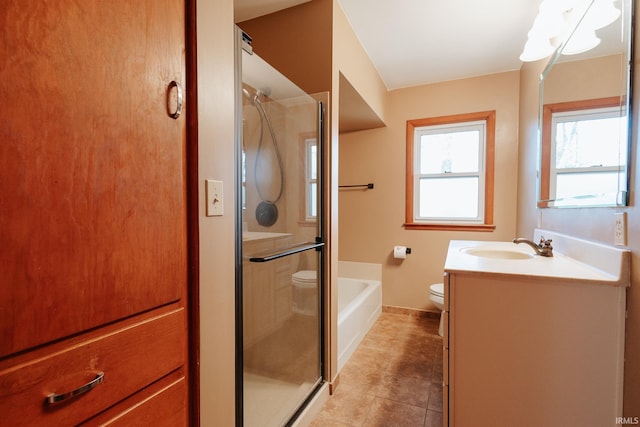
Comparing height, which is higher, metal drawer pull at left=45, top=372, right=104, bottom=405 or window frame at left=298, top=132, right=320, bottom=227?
window frame at left=298, top=132, right=320, bottom=227

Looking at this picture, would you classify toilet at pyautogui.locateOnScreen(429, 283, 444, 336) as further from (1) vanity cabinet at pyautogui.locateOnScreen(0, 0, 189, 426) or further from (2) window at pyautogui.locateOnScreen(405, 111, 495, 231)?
(1) vanity cabinet at pyautogui.locateOnScreen(0, 0, 189, 426)

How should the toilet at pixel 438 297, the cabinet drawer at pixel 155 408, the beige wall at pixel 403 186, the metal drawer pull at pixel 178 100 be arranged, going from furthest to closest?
the beige wall at pixel 403 186 < the toilet at pixel 438 297 < the metal drawer pull at pixel 178 100 < the cabinet drawer at pixel 155 408

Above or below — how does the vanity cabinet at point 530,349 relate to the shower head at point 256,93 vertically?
below

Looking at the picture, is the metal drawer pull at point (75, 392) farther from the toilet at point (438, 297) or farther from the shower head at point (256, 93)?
the toilet at point (438, 297)

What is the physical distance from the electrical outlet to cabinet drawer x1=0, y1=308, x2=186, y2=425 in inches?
62.0

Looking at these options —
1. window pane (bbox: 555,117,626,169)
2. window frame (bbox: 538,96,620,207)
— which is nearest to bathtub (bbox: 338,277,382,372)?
window frame (bbox: 538,96,620,207)

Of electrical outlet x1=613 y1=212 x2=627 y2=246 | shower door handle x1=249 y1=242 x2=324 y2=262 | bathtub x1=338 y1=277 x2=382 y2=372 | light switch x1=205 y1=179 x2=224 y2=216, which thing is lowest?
bathtub x1=338 y1=277 x2=382 y2=372

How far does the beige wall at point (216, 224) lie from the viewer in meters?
0.86

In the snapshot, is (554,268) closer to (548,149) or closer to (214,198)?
(548,149)

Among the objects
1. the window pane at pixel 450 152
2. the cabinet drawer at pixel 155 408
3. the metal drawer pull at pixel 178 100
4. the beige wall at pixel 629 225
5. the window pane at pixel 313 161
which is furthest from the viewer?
the window pane at pixel 450 152

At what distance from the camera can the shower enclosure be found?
3.92 ft

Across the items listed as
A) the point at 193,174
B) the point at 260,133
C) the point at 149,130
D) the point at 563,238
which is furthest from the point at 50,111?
the point at 563,238

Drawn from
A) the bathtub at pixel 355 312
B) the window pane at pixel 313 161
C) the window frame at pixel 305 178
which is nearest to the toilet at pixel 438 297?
the bathtub at pixel 355 312

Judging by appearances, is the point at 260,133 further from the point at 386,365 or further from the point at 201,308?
the point at 386,365
